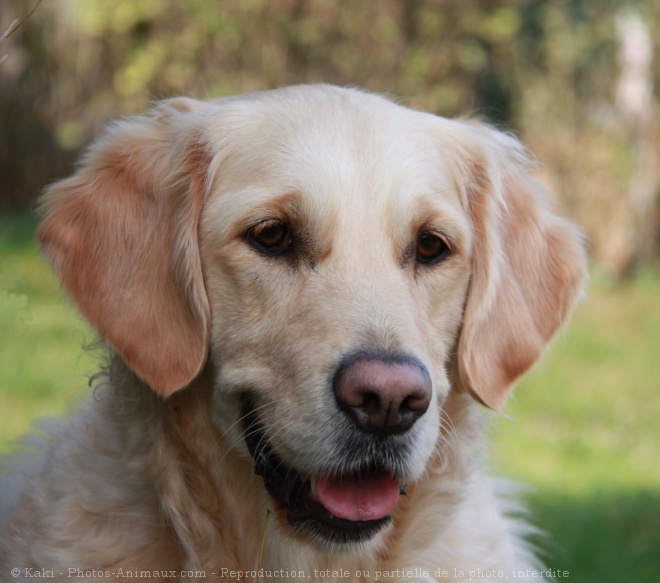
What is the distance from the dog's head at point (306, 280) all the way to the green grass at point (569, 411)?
32cm

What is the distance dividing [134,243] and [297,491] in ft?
3.15

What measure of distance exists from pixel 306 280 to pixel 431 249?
0.48m

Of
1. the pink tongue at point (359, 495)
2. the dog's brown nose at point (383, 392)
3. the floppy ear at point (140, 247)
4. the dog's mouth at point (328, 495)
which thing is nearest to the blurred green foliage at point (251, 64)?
the floppy ear at point (140, 247)

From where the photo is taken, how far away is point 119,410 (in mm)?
3414

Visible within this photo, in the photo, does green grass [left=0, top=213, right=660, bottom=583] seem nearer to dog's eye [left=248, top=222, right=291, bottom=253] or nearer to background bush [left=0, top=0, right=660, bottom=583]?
background bush [left=0, top=0, right=660, bottom=583]

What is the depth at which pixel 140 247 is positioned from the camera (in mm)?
3275

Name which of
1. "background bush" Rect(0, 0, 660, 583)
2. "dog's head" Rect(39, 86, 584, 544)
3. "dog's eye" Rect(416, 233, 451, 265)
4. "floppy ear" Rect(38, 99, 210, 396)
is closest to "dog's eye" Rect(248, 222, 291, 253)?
"dog's head" Rect(39, 86, 584, 544)

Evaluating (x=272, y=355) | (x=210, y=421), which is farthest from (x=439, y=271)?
(x=210, y=421)

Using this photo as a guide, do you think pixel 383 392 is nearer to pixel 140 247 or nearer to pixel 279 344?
pixel 279 344

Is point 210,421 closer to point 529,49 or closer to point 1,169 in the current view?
point 1,169

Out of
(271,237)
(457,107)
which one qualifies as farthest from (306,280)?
(457,107)

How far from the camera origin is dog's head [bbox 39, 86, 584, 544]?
2.95 meters

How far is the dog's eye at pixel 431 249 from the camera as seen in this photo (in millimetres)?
3316

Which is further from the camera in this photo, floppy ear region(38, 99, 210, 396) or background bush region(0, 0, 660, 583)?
background bush region(0, 0, 660, 583)
